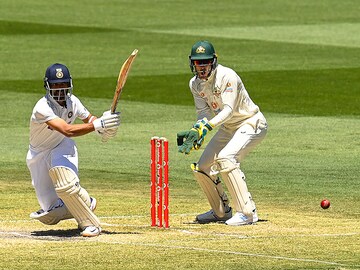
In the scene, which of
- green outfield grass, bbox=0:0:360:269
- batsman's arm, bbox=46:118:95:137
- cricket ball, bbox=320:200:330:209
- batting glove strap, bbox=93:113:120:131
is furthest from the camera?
cricket ball, bbox=320:200:330:209

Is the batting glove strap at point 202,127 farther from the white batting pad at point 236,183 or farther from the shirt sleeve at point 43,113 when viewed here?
the shirt sleeve at point 43,113

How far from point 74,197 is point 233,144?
217cm

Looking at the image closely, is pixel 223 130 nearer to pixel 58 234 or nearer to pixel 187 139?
pixel 187 139

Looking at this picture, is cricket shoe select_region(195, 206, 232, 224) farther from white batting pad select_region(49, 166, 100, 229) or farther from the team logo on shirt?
white batting pad select_region(49, 166, 100, 229)

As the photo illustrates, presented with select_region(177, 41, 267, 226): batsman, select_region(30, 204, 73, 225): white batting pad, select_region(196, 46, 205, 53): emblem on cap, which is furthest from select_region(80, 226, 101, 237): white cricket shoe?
select_region(196, 46, 205, 53): emblem on cap

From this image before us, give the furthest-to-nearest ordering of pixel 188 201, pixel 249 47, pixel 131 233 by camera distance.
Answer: pixel 249 47 → pixel 188 201 → pixel 131 233

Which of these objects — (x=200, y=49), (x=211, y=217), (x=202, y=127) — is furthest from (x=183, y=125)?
(x=202, y=127)

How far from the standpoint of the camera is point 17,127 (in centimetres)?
2475

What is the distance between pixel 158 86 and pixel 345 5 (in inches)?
792

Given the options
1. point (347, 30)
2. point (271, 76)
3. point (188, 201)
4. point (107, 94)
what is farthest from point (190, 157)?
point (347, 30)

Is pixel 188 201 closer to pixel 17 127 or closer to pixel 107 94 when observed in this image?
pixel 17 127

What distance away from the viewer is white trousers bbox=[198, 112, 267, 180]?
50.2 ft

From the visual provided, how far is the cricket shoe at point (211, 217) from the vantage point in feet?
50.5

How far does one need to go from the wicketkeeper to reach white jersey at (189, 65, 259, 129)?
1393mm
